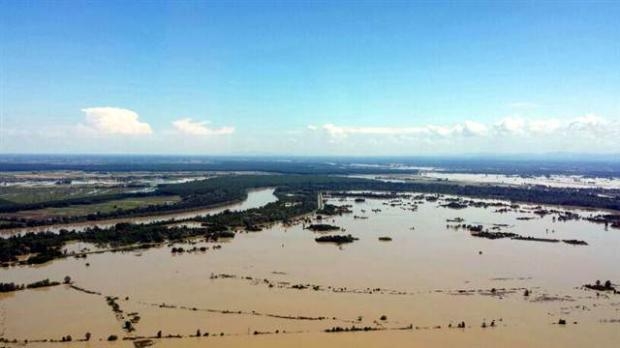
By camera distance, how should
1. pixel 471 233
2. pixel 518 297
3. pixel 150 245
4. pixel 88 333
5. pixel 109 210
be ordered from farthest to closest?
pixel 109 210 < pixel 471 233 < pixel 150 245 < pixel 518 297 < pixel 88 333

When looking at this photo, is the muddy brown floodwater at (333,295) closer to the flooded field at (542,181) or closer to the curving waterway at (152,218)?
the curving waterway at (152,218)

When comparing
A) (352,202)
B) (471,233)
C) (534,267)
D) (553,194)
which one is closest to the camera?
(534,267)

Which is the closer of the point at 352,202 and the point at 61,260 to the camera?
the point at 61,260

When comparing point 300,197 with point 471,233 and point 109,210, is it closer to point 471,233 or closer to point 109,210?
point 109,210

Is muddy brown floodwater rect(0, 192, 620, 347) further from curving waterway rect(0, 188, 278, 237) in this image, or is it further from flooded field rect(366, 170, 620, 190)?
flooded field rect(366, 170, 620, 190)

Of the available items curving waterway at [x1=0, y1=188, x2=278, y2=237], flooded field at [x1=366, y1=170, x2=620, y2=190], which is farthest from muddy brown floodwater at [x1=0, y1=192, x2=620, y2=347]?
flooded field at [x1=366, y1=170, x2=620, y2=190]

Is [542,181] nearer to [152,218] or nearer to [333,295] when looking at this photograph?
[152,218]

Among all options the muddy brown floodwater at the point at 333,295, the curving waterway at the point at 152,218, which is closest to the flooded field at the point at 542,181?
the curving waterway at the point at 152,218

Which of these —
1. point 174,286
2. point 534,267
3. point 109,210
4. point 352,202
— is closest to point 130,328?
point 174,286
